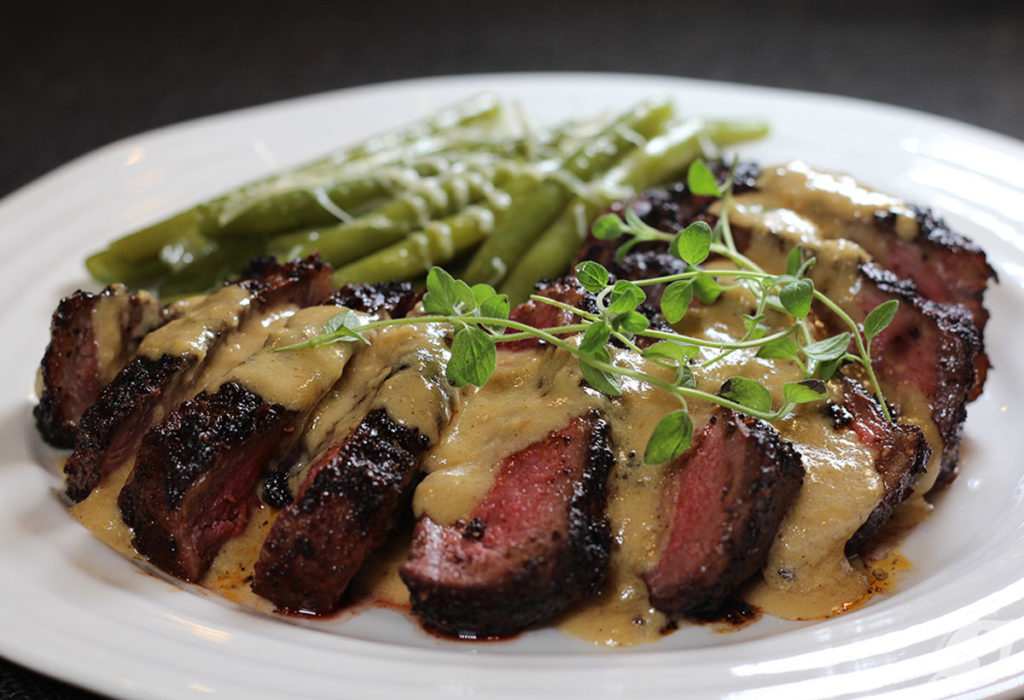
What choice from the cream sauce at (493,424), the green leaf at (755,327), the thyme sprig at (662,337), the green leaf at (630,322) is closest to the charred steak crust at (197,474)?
the thyme sprig at (662,337)

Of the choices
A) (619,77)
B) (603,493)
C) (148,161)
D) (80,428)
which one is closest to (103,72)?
(148,161)

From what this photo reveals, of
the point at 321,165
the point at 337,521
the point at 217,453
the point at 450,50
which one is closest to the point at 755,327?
the point at 337,521

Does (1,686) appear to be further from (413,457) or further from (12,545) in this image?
(413,457)

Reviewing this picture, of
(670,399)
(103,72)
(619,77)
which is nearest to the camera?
(670,399)

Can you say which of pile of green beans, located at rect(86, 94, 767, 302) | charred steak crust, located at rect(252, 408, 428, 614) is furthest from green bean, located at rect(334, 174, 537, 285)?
charred steak crust, located at rect(252, 408, 428, 614)

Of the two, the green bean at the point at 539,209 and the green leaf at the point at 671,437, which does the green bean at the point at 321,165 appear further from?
the green leaf at the point at 671,437

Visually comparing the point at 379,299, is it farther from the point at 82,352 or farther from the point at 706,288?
the point at 706,288

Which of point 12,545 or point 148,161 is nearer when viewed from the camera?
point 12,545
